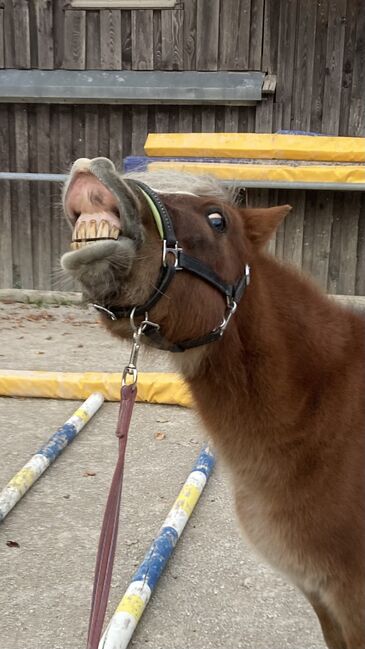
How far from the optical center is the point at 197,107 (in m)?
8.36

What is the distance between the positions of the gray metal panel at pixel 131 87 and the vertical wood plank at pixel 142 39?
16cm

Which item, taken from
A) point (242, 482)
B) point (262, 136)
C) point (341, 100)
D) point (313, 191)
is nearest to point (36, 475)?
point (242, 482)

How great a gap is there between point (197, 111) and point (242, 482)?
23.2 feet

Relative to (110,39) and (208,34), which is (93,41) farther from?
(208,34)

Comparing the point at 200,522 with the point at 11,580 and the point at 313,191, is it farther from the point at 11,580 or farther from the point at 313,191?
the point at 313,191

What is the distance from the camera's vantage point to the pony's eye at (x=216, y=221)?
74.1 inches

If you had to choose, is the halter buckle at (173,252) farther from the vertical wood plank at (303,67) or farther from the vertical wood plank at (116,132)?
the vertical wood plank at (116,132)

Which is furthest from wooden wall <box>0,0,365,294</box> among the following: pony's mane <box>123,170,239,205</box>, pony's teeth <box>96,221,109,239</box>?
pony's teeth <box>96,221,109,239</box>

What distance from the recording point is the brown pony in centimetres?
183

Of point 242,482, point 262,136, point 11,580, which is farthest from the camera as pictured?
point 262,136

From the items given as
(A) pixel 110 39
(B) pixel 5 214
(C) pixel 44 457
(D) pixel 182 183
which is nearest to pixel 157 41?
(A) pixel 110 39

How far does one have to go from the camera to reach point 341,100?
799cm

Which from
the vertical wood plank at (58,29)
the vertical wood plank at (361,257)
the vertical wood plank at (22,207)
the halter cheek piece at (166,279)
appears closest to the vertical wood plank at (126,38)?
the vertical wood plank at (58,29)

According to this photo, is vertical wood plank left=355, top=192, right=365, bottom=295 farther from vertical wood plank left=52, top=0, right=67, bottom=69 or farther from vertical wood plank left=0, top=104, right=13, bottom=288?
vertical wood plank left=0, top=104, right=13, bottom=288
